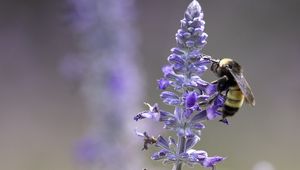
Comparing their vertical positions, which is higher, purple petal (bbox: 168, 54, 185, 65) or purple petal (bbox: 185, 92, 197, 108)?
purple petal (bbox: 168, 54, 185, 65)

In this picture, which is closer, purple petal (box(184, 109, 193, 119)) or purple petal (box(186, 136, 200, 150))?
purple petal (box(184, 109, 193, 119))

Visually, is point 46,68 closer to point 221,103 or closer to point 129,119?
point 129,119

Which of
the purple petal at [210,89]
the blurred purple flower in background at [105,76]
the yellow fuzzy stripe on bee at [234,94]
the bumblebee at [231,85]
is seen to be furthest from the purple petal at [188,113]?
the blurred purple flower in background at [105,76]

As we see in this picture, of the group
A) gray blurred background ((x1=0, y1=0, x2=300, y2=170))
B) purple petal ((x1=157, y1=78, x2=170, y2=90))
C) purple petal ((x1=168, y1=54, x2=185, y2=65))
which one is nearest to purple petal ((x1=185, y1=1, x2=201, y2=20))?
purple petal ((x1=168, y1=54, x2=185, y2=65))

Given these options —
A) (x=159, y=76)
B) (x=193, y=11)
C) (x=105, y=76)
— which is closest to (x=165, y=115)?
(x=193, y=11)

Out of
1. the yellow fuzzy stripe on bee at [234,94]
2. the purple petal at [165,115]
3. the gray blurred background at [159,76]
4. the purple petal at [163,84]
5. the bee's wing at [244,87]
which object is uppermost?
the gray blurred background at [159,76]

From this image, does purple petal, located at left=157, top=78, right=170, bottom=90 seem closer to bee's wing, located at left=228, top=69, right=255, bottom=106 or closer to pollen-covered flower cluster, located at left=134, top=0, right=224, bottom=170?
pollen-covered flower cluster, located at left=134, top=0, right=224, bottom=170

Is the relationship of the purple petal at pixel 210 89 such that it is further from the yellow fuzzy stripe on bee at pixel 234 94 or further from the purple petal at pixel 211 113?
the yellow fuzzy stripe on bee at pixel 234 94
